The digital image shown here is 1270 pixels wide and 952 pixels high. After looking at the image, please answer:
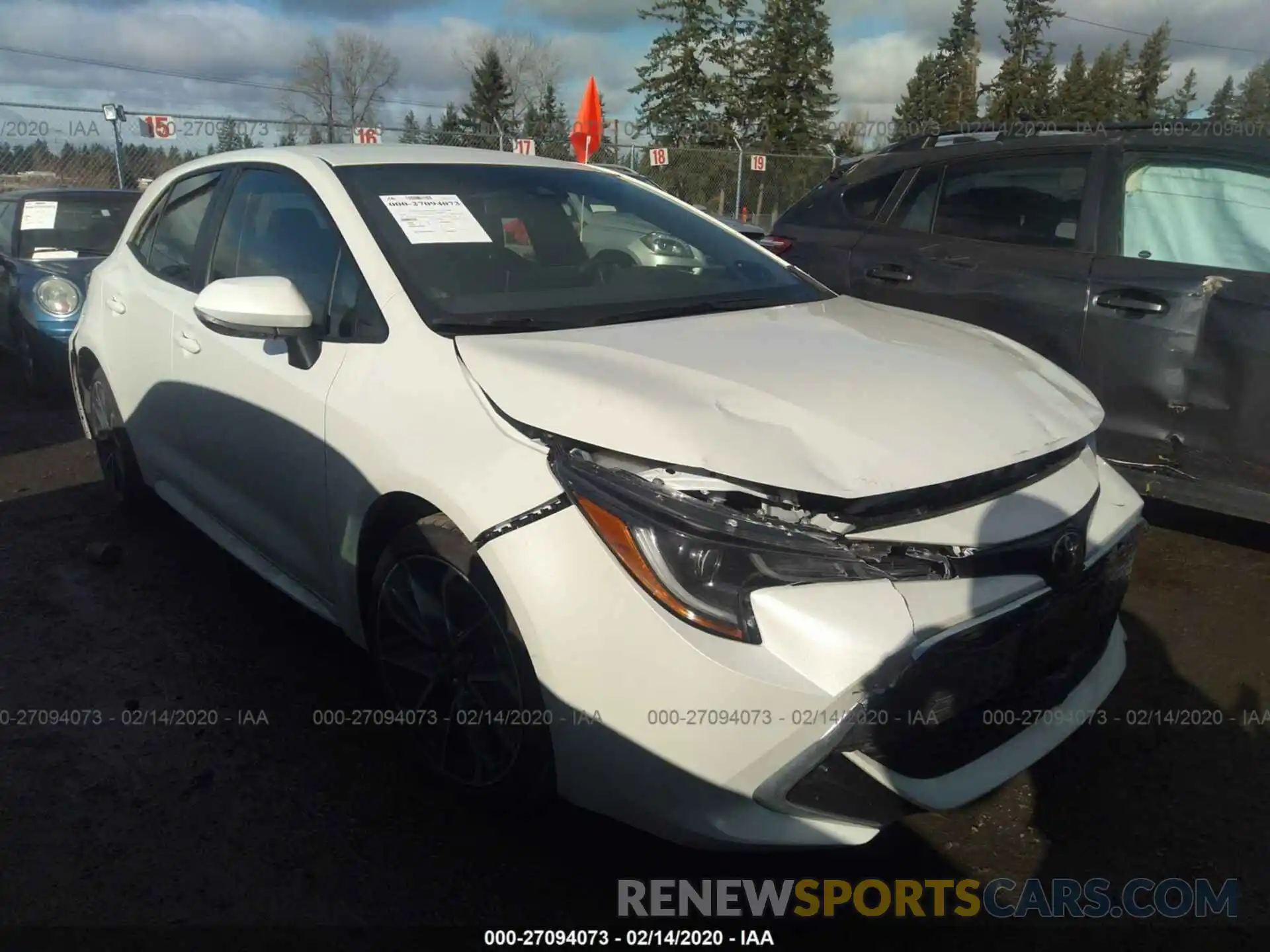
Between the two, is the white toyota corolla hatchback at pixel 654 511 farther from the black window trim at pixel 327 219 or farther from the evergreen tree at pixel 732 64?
the evergreen tree at pixel 732 64

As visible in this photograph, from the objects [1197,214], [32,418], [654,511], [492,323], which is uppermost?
[1197,214]

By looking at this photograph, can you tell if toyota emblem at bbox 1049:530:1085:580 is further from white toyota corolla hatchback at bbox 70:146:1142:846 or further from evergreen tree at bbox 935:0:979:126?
evergreen tree at bbox 935:0:979:126

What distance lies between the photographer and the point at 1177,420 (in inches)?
147

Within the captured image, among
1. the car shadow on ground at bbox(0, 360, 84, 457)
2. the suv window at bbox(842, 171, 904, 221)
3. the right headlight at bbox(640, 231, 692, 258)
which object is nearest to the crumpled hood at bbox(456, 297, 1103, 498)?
the right headlight at bbox(640, 231, 692, 258)

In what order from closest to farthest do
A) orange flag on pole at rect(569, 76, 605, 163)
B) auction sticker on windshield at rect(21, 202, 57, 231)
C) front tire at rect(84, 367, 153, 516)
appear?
front tire at rect(84, 367, 153, 516), auction sticker on windshield at rect(21, 202, 57, 231), orange flag on pole at rect(569, 76, 605, 163)

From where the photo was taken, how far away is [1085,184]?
4.23 m

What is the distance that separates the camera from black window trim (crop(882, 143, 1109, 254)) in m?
4.16

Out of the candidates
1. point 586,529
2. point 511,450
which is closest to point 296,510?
point 511,450

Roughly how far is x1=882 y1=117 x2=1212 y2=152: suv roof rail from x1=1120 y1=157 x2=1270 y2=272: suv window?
248 millimetres

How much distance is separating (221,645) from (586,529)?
199 centimetres

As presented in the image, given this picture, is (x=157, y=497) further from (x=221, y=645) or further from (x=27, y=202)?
(x=27, y=202)

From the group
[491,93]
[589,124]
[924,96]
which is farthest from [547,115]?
[589,124]

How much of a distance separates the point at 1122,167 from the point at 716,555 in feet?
10.7

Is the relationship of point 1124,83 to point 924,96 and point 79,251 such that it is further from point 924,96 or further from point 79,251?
point 79,251
